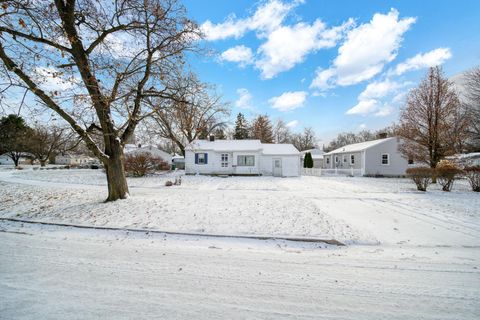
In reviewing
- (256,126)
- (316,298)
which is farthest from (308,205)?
(256,126)

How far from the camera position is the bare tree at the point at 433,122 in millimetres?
16531

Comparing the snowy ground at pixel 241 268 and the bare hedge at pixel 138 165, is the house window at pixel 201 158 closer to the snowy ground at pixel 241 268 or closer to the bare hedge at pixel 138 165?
the bare hedge at pixel 138 165

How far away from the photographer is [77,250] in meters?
4.36

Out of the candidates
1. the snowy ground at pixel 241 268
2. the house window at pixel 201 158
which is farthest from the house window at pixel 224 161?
the snowy ground at pixel 241 268

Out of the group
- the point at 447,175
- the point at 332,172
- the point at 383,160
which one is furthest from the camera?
the point at 332,172

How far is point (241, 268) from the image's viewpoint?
3.61m

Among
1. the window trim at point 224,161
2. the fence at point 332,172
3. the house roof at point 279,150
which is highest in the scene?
the house roof at point 279,150

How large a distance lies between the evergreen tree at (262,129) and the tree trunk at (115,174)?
36.1m

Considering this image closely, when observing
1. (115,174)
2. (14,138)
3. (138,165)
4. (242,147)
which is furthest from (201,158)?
(14,138)

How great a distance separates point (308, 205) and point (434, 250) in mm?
3943

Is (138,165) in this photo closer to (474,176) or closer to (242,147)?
(242,147)

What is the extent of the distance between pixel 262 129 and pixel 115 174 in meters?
37.4

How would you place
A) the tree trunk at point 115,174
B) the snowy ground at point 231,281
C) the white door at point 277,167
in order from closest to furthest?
the snowy ground at point 231,281, the tree trunk at point 115,174, the white door at point 277,167

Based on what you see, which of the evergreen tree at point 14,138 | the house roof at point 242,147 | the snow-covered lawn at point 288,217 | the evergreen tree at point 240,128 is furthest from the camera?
the evergreen tree at point 240,128
